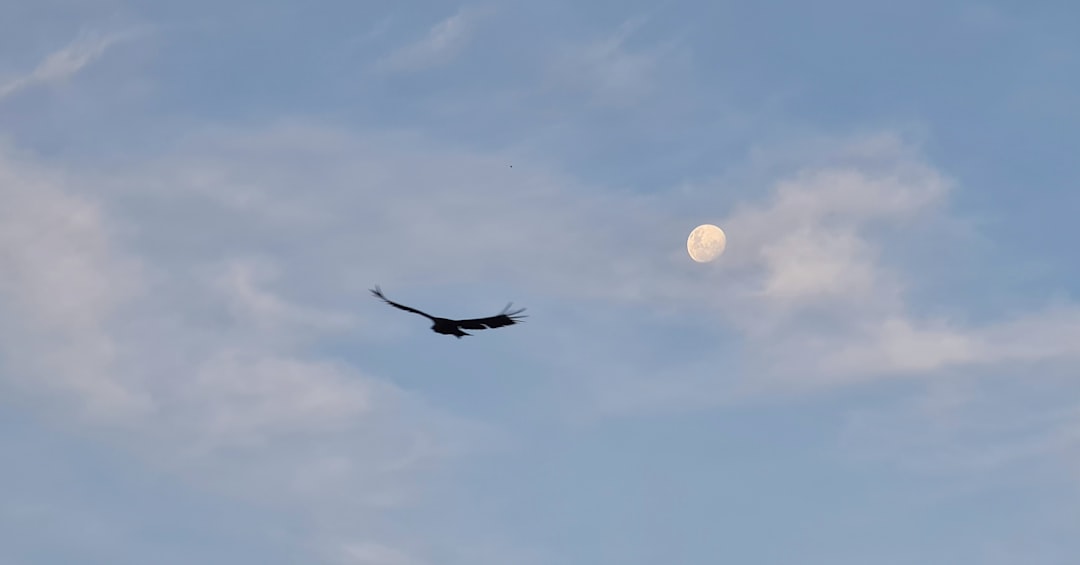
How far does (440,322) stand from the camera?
290ft

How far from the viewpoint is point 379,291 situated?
84250 millimetres

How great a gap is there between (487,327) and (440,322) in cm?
285

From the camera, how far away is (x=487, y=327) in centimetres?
8825

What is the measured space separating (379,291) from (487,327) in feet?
24.9

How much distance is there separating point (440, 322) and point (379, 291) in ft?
18.0
